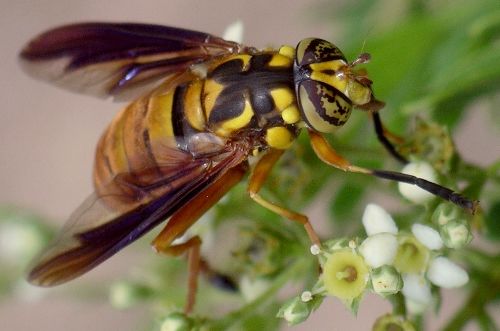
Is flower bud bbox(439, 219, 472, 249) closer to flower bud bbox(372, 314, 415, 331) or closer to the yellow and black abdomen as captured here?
flower bud bbox(372, 314, 415, 331)

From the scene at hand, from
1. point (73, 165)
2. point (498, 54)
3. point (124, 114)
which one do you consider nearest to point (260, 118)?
point (124, 114)

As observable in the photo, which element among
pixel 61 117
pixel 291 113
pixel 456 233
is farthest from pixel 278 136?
pixel 61 117

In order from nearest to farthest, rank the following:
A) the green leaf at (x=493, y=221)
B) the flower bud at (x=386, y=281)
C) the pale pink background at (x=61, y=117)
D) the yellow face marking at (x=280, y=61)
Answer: the flower bud at (x=386, y=281) < the yellow face marking at (x=280, y=61) < the green leaf at (x=493, y=221) < the pale pink background at (x=61, y=117)

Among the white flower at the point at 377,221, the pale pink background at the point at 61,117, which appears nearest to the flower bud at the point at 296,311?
the white flower at the point at 377,221

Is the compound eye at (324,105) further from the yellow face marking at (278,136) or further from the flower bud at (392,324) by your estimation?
the flower bud at (392,324)

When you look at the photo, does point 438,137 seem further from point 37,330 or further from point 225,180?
point 37,330

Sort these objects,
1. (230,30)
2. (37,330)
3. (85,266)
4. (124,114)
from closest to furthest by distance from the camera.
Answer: (85,266), (124,114), (230,30), (37,330)
